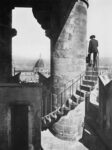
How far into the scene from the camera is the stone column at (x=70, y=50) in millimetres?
11875

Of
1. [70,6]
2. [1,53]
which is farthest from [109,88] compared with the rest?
[1,53]

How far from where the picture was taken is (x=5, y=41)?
44.4 feet

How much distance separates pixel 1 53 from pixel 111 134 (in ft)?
25.8

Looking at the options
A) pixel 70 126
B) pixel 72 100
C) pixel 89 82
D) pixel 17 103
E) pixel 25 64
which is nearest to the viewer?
pixel 17 103

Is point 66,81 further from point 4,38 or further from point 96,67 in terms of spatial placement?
point 4,38

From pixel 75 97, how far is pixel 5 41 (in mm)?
5921

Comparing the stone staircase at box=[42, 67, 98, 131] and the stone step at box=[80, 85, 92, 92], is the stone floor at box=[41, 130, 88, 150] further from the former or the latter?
the stone step at box=[80, 85, 92, 92]

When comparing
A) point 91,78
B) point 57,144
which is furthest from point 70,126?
point 91,78

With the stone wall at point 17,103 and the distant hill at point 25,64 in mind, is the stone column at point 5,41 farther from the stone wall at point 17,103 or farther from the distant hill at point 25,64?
the distant hill at point 25,64

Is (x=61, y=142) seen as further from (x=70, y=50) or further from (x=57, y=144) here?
(x=70, y=50)

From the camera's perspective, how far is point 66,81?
39.7ft

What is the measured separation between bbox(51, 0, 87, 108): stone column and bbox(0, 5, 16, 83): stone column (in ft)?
10.6

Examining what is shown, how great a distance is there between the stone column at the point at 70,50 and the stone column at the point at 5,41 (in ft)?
10.6

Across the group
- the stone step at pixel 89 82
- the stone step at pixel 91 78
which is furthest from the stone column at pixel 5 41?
the stone step at pixel 91 78
